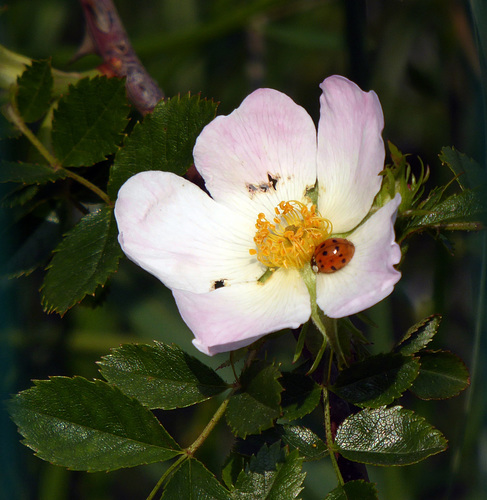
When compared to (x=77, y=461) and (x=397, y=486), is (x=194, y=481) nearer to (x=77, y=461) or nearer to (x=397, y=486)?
(x=77, y=461)

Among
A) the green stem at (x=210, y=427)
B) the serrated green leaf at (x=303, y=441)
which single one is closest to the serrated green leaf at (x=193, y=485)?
the green stem at (x=210, y=427)

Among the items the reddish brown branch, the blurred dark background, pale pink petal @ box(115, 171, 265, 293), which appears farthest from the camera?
the blurred dark background

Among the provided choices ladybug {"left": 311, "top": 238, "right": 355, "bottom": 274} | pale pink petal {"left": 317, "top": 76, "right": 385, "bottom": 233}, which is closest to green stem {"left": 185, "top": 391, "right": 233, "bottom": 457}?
ladybug {"left": 311, "top": 238, "right": 355, "bottom": 274}

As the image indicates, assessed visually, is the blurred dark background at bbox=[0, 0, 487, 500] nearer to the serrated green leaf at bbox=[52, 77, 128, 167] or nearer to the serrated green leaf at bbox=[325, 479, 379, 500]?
the serrated green leaf at bbox=[52, 77, 128, 167]

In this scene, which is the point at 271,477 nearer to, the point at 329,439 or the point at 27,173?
the point at 329,439

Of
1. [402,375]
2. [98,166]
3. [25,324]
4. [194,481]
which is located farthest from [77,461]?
[25,324]

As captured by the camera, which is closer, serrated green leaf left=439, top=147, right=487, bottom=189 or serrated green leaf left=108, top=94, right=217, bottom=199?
serrated green leaf left=439, top=147, right=487, bottom=189

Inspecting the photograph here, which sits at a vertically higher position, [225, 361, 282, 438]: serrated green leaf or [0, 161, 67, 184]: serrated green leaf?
[0, 161, 67, 184]: serrated green leaf
